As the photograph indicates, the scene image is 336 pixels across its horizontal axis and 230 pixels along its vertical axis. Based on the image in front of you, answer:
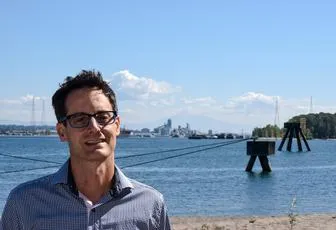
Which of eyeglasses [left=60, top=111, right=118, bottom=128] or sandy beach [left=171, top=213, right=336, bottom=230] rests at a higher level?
eyeglasses [left=60, top=111, right=118, bottom=128]

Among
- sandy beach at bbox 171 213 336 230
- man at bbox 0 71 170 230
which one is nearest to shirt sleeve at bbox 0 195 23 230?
man at bbox 0 71 170 230

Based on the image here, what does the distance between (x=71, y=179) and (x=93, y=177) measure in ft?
0.36

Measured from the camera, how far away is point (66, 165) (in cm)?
312

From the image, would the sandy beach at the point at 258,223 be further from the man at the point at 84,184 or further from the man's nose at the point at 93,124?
the man's nose at the point at 93,124

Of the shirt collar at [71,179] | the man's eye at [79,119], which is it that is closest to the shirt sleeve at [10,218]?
the shirt collar at [71,179]

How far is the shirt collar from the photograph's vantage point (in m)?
3.04

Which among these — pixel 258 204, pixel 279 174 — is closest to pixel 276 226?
pixel 258 204

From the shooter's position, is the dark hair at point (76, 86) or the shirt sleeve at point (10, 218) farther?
the dark hair at point (76, 86)

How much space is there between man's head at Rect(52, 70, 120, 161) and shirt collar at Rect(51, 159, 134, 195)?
0.10 metres

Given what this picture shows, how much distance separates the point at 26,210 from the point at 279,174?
5112 cm

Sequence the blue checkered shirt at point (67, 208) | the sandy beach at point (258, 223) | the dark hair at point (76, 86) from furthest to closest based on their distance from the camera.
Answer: the sandy beach at point (258, 223), the dark hair at point (76, 86), the blue checkered shirt at point (67, 208)

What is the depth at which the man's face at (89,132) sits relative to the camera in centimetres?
300

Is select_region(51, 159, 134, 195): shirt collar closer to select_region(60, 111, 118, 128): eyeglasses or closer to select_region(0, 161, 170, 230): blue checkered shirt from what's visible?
select_region(0, 161, 170, 230): blue checkered shirt

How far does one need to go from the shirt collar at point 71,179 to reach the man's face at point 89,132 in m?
0.09
